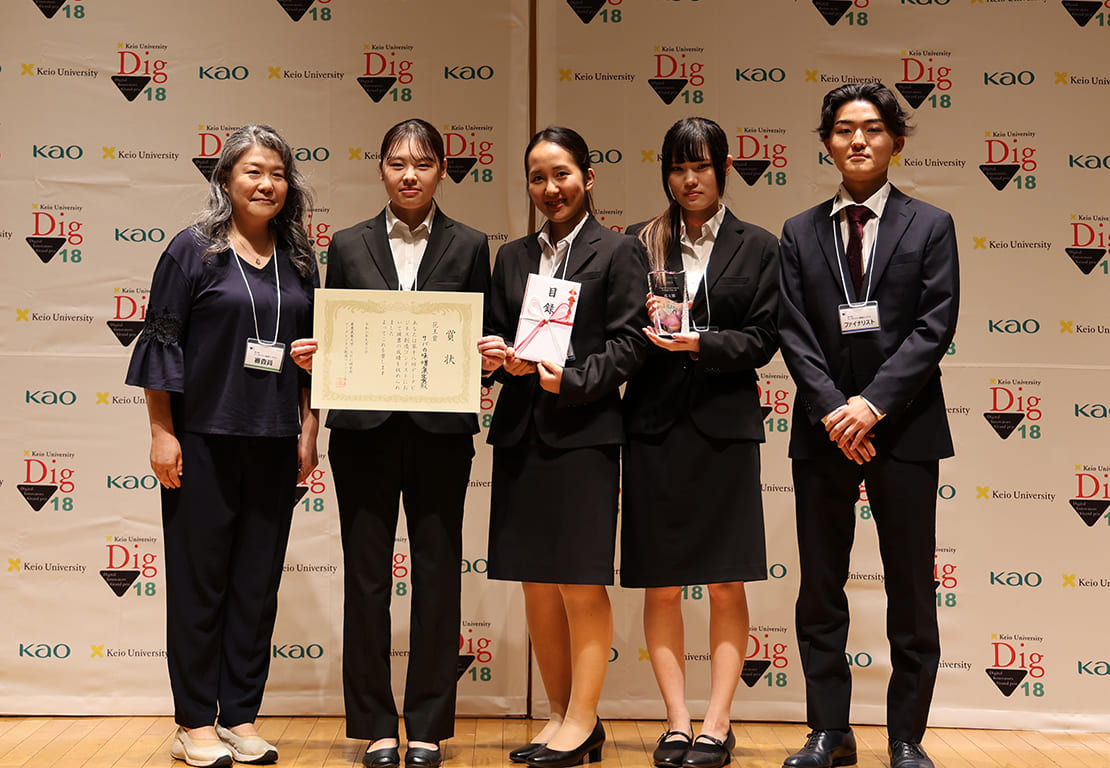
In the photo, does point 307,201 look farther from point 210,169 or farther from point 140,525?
point 140,525

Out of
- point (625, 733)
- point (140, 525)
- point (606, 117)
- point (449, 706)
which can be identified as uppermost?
point (606, 117)

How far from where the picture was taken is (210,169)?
12.8ft

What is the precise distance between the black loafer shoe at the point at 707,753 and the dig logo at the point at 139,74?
3128 millimetres

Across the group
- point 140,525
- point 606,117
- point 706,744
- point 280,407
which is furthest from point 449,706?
point 606,117

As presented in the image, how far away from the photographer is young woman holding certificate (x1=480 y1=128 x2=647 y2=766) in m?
2.89

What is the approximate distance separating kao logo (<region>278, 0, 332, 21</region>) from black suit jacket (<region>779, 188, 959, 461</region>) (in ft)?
7.17

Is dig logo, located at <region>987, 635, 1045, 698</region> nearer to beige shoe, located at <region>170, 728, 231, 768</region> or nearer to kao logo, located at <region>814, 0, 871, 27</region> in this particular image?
kao logo, located at <region>814, 0, 871, 27</region>

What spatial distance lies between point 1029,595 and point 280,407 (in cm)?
290

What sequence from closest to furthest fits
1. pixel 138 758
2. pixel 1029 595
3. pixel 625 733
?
pixel 138 758 → pixel 625 733 → pixel 1029 595

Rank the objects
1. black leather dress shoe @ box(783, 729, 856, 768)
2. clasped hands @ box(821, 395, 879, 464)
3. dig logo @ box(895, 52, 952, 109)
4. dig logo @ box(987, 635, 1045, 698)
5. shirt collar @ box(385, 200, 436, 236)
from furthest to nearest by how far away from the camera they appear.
→ dig logo @ box(895, 52, 952, 109) → dig logo @ box(987, 635, 1045, 698) → shirt collar @ box(385, 200, 436, 236) → black leather dress shoe @ box(783, 729, 856, 768) → clasped hands @ box(821, 395, 879, 464)

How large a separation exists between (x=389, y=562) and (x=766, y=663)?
1.70 meters

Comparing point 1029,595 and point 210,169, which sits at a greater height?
point 210,169

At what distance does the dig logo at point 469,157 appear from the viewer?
3910 millimetres

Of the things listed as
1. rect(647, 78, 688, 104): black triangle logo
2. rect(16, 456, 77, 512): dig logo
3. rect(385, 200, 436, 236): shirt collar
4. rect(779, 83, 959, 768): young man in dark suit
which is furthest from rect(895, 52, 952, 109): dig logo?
rect(16, 456, 77, 512): dig logo
